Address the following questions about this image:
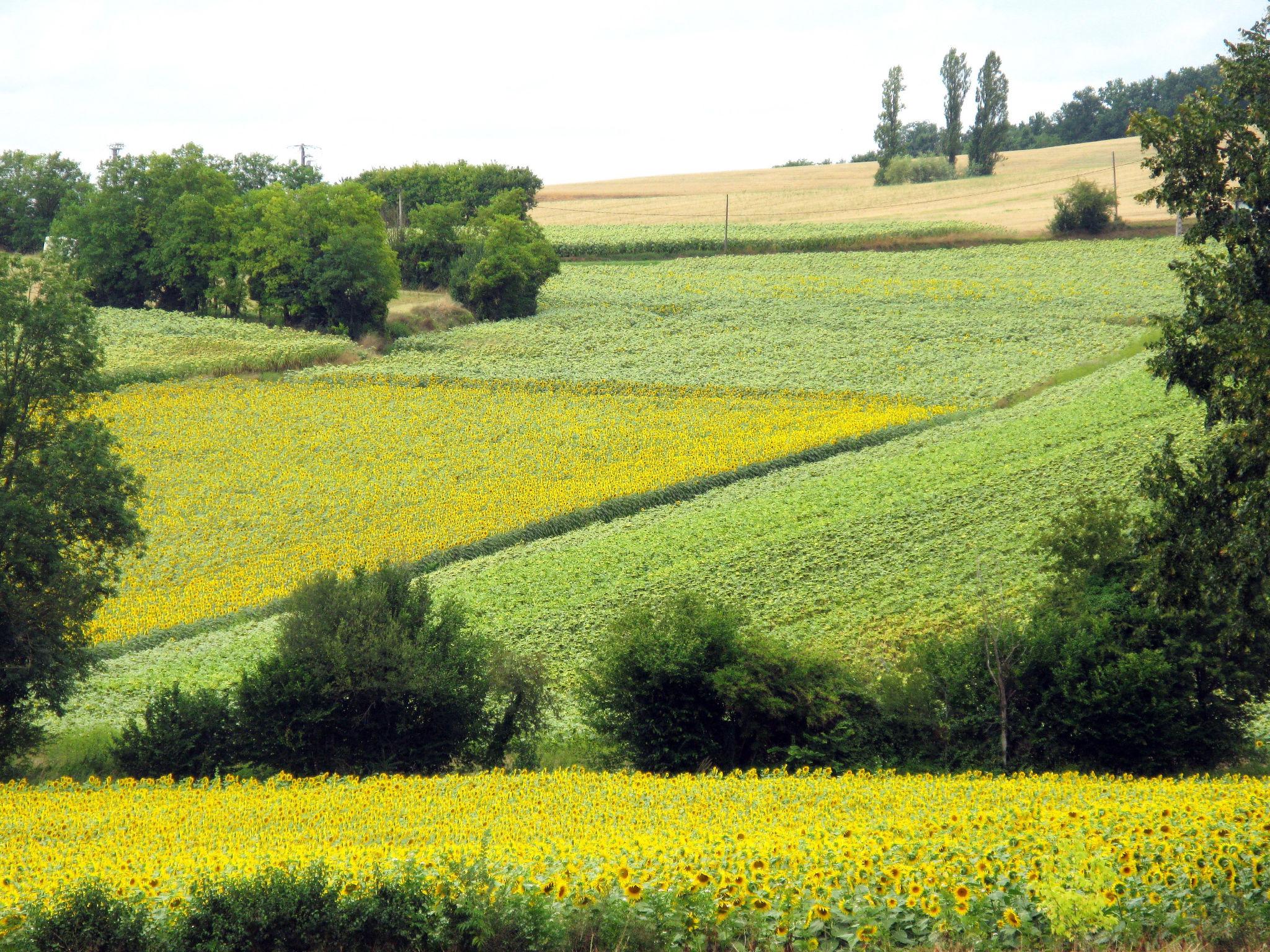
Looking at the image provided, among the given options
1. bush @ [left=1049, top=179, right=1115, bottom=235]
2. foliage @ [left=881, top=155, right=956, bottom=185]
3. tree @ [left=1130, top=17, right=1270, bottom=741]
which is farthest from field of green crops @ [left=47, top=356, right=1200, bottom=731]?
foliage @ [left=881, top=155, right=956, bottom=185]

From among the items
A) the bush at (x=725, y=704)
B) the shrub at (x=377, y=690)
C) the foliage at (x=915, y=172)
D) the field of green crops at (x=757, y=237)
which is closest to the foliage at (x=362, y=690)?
the shrub at (x=377, y=690)

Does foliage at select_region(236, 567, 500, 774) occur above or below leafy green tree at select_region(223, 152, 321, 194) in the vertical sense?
below

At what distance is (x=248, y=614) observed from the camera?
110ft

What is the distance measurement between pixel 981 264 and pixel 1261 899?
263 feet

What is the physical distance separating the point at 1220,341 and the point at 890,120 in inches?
5010

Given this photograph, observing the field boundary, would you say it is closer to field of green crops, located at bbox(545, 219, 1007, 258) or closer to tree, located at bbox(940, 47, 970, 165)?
field of green crops, located at bbox(545, 219, 1007, 258)

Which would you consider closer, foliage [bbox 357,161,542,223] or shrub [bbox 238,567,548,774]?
shrub [bbox 238,567,548,774]

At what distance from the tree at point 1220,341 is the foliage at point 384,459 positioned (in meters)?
26.0

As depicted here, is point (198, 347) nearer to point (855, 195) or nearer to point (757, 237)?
point (757, 237)

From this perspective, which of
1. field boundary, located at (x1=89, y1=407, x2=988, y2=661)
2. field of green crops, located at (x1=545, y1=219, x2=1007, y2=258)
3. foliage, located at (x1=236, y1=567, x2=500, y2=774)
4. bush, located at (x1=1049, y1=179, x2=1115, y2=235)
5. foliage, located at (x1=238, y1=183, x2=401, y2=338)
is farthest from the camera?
field of green crops, located at (x1=545, y1=219, x2=1007, y2=258)

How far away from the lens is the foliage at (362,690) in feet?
66.2

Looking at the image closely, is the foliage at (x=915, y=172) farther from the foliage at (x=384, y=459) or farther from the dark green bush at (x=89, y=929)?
the dark green bush at (x=89, y=929)

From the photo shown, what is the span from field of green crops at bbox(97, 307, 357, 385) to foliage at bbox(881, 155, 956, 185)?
77.7m

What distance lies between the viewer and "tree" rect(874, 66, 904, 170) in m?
133
